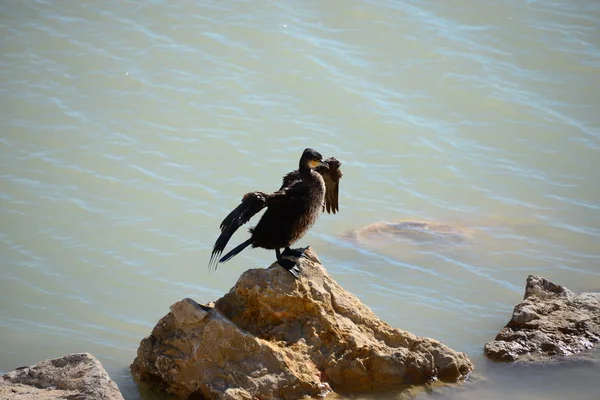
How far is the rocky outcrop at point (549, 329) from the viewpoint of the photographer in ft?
20.2

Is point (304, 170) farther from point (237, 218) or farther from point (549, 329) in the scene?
point (549, 329)

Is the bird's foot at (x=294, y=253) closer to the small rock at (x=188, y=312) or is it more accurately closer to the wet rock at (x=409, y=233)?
the small rock at (x=188, y=312)

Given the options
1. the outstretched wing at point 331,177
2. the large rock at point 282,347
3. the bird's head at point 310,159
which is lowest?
the large rock at point 282,347

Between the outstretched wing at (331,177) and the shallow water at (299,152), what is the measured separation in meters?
1.17

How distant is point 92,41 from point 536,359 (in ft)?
27.3

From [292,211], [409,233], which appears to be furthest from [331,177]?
[409,233]

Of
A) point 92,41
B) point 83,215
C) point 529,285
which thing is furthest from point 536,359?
point 92,41

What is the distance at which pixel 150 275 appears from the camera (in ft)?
26.2

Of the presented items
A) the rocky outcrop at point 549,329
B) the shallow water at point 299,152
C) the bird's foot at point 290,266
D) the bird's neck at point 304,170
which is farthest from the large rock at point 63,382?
the rocky outcrop at point 549,329

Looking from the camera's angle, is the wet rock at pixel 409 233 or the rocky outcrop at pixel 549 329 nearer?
the rocky outcrop at pixel 549 329

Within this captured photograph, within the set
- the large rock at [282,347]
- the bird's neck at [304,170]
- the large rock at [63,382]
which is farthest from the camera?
the bird's neck at [304,170]

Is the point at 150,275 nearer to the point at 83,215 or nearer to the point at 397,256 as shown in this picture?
the point at 83,215

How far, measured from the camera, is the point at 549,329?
6.29 meters

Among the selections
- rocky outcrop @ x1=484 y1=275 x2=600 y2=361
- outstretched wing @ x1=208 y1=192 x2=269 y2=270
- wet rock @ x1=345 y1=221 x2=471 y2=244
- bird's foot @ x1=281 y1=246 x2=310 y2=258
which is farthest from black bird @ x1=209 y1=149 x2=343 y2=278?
wet rock @ x1=345 y1=221 x2=471 y2=244
